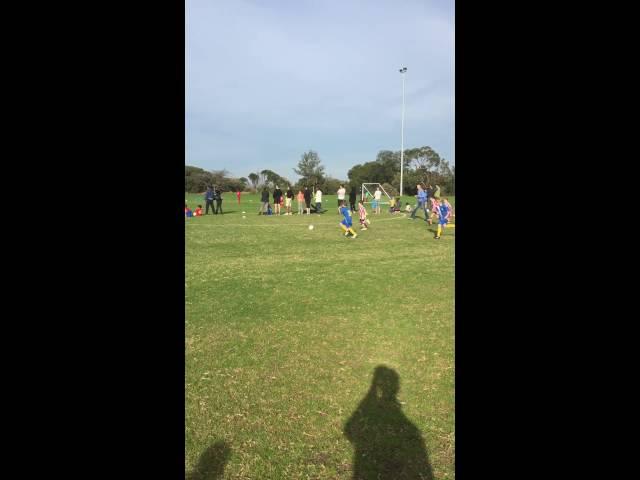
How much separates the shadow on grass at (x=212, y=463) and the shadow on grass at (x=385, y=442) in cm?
107

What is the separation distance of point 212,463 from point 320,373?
1.74 meters

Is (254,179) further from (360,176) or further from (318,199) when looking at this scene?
(318,199)

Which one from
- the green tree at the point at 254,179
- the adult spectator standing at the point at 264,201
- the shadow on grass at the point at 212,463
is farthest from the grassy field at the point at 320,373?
the green tree at the point at 254,179

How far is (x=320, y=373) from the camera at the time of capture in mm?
4664

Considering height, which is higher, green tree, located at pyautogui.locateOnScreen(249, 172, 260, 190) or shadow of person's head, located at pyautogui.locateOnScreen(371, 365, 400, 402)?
green tree, located at pyautogui.locateOnScreen(249, 172, 260, 190)

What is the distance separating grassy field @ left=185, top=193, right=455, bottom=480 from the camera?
323 cm

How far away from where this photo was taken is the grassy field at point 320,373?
3.23 m

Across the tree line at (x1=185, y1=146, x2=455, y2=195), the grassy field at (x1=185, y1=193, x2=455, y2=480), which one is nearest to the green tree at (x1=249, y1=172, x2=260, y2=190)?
the tree line at (x1=185, y1=146, x2=455, y2=195)

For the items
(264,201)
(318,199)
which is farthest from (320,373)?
(318,199)

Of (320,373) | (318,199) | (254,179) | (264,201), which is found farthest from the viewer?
(254,179)

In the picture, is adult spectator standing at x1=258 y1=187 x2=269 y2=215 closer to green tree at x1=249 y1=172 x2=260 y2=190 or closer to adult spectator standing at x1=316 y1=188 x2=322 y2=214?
adult spectator standing at x1=316 y1=188 x2=322 y2=214
